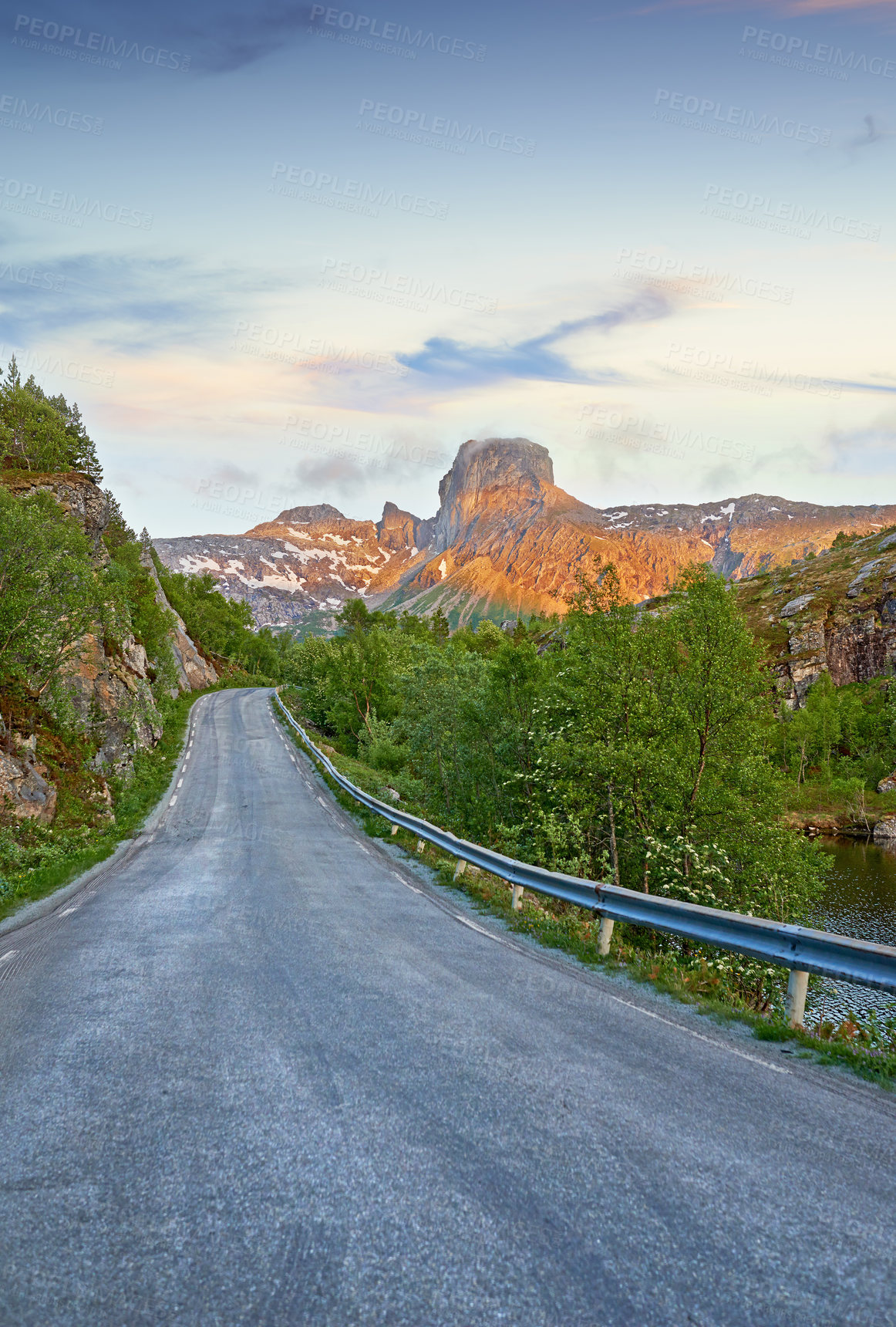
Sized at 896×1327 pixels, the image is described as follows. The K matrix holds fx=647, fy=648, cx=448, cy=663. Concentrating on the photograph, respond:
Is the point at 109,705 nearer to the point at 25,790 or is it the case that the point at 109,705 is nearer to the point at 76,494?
the point at 25,790

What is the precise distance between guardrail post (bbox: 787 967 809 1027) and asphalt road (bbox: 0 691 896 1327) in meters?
0.80

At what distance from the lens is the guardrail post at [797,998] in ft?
19.4

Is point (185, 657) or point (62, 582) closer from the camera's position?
point (62, 582)

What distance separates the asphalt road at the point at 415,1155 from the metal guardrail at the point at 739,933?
92cm

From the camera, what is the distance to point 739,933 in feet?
22.1

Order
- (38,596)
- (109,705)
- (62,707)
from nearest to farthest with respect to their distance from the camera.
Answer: (38,596)
(62,707)
(109,705)

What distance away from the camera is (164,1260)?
9.61ft

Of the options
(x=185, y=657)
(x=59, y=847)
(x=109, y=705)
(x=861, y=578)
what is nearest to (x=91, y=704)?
(x=109, y=705)

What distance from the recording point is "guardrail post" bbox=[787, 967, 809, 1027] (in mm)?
5918

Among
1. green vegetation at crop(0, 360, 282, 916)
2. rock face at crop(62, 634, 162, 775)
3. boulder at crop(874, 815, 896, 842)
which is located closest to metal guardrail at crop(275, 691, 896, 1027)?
green vegetation at crop(0, 360, 282, 916)

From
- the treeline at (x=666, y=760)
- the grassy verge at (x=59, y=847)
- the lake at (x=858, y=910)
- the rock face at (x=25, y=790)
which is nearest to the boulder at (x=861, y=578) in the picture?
the lake at (x=858, y=910)

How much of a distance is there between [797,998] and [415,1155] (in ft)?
13.3

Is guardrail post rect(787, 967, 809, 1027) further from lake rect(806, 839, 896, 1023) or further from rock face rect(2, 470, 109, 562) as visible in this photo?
rock face rect(2, 470, 109, 562)

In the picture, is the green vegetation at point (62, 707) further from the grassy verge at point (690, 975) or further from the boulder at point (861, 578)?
the boulder at point (861, 578)
